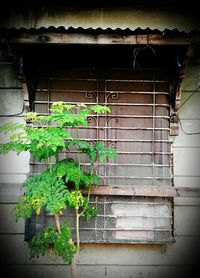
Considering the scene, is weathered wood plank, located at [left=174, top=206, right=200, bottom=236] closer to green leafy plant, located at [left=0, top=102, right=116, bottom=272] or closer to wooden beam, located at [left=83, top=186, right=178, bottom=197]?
wooden beam, located at [left=83, top=186, right=178, bottom=197]

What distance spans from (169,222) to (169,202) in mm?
266

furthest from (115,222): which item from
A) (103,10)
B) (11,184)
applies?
(103,10)

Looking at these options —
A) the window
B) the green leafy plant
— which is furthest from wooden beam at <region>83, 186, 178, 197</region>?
the green leafy plant

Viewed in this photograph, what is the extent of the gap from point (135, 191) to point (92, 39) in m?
2.00

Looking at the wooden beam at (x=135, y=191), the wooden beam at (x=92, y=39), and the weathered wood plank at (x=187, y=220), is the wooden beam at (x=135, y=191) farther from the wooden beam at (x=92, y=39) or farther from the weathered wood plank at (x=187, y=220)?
the wooden beam at (x=92, y=39)

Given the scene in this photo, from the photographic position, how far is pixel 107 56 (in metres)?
3.70

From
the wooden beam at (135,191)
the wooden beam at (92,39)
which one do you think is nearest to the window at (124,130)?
the wooden beam at (135,191)

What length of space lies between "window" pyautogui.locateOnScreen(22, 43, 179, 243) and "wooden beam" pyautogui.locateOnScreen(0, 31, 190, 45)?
526mm

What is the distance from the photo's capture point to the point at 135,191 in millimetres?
3604

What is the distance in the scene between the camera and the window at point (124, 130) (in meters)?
3.66

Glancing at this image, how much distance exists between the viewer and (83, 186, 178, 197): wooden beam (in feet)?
11.8

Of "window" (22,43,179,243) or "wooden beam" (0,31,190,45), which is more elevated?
"wooden beam" (0,31,190,45)

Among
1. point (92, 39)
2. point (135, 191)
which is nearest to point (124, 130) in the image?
point (135, 191)

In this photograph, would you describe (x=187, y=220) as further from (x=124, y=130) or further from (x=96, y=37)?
(x=96, y=37)
